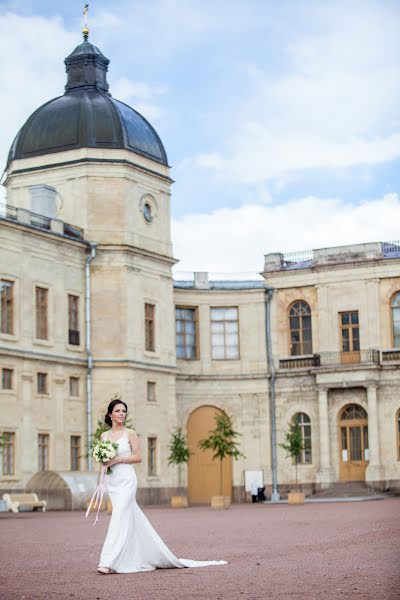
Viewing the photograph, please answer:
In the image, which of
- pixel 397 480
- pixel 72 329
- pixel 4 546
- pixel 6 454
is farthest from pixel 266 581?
pixel 397 480

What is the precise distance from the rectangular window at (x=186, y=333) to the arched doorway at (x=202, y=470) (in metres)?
2.98

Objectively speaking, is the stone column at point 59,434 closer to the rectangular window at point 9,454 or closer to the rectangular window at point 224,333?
the rectangular window at point 9,454

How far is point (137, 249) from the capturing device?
50250 millimetres

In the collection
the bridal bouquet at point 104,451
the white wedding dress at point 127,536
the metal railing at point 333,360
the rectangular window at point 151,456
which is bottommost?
the white wedding dress at point 127,536

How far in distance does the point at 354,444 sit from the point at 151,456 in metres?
10.1

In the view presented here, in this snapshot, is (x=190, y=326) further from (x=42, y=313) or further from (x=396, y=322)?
(x=42, y=313)

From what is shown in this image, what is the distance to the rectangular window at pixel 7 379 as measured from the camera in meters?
43.8

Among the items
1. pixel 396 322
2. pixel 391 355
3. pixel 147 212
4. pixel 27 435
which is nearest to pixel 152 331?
pixel 147 212

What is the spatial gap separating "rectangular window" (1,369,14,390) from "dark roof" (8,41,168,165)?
10.9 metres

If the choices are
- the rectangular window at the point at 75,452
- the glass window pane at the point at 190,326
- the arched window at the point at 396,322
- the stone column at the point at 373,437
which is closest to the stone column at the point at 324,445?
the stone column at the point at 373,437

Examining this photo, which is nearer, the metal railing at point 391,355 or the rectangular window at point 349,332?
the metal railing at point 391,355

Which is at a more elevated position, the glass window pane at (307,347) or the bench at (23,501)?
the glass window pane at (307,347)

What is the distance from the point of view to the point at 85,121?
5009 centimetres

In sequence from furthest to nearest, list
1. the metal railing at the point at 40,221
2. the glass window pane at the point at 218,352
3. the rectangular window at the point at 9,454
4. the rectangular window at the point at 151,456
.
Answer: the glass window pane at the point at 218,352, the rectangular window at the point at 151,456, the metal railing at the point at 40,221, the rectangular window at the point at 9,454
